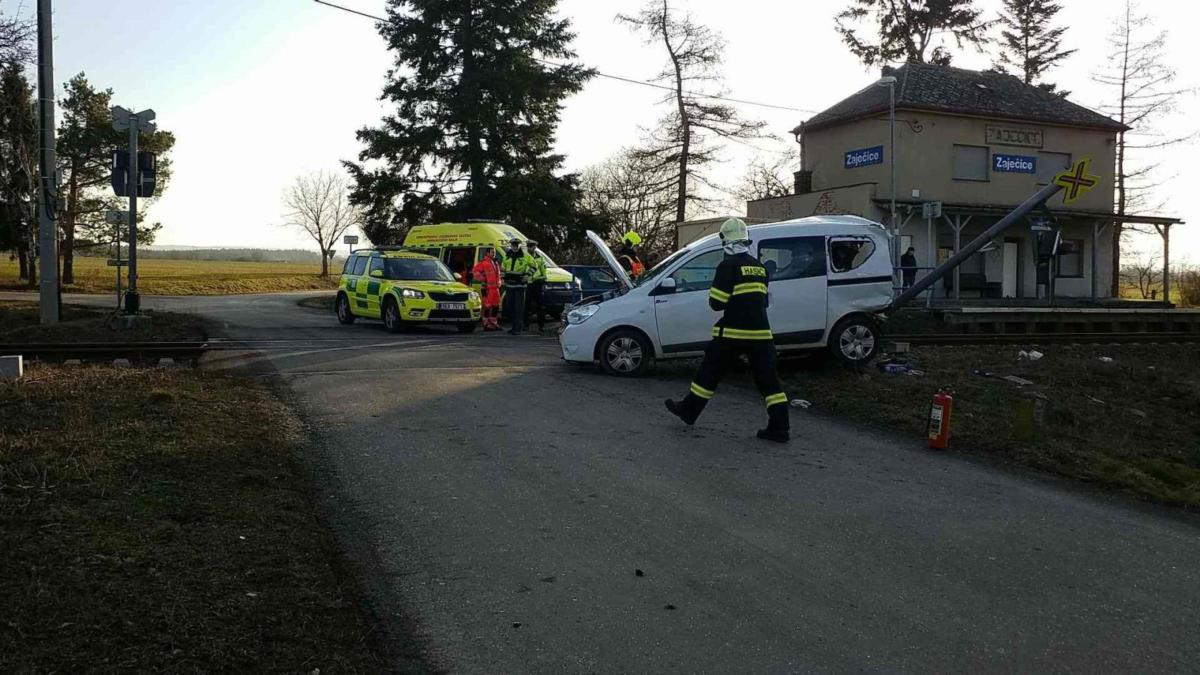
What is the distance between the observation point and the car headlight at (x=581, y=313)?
12.1 meters

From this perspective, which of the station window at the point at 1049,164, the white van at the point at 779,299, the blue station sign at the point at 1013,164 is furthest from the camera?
the station window at the point at 1049,164

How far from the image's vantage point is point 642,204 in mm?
40875

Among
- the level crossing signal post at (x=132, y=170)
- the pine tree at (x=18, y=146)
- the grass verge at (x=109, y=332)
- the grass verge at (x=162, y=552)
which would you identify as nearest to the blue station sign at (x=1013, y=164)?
the grass verge at (x=109, y=332)

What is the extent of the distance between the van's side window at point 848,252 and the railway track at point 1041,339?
4.35m

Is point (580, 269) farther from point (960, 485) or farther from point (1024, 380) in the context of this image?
point (960, 485)

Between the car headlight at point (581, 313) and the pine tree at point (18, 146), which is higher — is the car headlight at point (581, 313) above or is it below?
below

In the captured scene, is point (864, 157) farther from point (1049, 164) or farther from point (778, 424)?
point (778, 424)

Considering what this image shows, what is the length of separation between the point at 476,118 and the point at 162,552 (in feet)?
99.1

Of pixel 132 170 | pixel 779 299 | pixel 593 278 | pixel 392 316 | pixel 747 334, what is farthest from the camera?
pixel 593 278

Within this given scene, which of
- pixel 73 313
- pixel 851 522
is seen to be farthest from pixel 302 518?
pixel 73 313

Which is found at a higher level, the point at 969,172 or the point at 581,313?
the point at 969,172

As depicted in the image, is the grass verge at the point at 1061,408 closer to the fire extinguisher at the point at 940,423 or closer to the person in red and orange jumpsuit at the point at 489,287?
the fire extinguisher at the point at 940,423

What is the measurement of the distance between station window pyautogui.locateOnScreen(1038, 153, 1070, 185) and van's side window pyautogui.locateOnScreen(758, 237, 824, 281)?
25.9 metres

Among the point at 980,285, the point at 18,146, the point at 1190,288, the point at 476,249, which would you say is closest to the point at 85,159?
the point at 18,146
